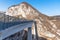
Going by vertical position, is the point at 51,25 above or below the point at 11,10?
below

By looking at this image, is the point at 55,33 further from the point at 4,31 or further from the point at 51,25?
the point at 4,31

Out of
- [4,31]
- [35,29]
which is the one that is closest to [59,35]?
[35,29]

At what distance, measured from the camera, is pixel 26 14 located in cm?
1948

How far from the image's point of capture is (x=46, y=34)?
1742cm

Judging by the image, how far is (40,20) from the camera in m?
18.6

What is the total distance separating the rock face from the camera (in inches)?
686

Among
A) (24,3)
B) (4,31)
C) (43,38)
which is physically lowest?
(43,38)

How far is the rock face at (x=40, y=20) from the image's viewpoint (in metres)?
17.4

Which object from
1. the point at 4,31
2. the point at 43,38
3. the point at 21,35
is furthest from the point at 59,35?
the point at 4,31

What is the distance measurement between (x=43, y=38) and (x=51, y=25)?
7.99 feet

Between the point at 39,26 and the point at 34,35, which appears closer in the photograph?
the point at 34,35

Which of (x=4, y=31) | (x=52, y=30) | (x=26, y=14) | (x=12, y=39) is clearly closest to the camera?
(x=4, y=31)

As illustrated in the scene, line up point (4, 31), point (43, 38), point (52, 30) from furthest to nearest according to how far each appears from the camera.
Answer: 1. point (52, 30)
2. point (43, 38)
3. point (4, 31)

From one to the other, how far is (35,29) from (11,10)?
524cm
